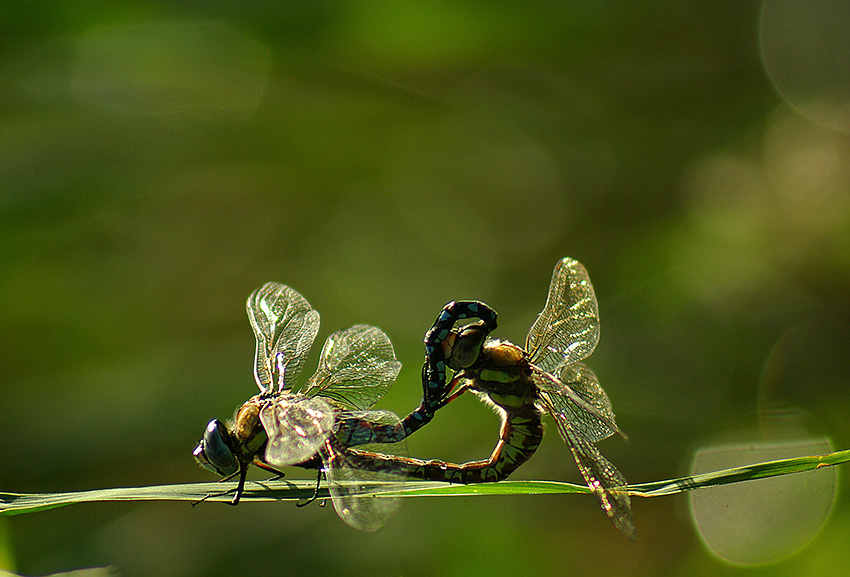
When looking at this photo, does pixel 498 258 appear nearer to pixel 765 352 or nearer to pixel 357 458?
pixel 765 352

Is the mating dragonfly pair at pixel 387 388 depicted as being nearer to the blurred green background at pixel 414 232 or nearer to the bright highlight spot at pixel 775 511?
the bright highlight spot at pixel 775 511

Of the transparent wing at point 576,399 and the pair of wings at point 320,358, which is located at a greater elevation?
the pair of wings at point 320,358

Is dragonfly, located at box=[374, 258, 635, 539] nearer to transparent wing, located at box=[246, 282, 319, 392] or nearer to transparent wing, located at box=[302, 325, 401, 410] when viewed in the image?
transparent wing, located at box=[302, 325, 401, 410]

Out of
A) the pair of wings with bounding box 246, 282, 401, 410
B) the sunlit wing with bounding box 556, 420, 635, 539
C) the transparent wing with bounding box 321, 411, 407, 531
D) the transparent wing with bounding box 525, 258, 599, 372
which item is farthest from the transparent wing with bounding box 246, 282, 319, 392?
the sunlit wing with bounding box 556, 420, 635, 539

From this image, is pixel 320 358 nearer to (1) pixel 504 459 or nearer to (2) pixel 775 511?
(1) pixel 504 459

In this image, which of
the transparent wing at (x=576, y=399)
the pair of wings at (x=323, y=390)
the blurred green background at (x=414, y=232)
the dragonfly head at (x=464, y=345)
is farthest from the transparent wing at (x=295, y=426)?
the blurred green background at (x=414, y=232)

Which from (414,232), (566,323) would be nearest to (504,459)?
(566,323)

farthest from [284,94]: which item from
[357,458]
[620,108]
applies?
[357,458]
